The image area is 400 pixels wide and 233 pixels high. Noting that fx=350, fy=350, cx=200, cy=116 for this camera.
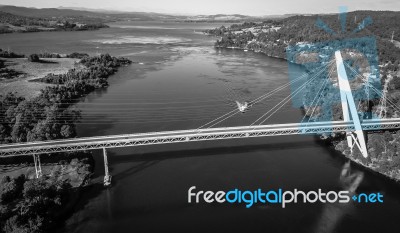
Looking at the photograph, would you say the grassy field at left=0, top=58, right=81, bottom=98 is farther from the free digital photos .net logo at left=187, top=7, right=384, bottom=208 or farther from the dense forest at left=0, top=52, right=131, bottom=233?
the free digital photos .net logo at left=187, top=7, right=384, bottom=208

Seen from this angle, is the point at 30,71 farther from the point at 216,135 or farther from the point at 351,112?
the point at 351,112

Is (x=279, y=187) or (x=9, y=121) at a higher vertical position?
(x=9, y=121)

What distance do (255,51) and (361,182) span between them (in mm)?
53557

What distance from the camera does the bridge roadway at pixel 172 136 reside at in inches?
712

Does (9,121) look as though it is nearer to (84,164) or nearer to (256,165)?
(84,164)

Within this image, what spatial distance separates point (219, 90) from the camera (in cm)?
3606

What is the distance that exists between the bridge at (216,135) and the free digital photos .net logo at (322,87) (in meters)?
3.12

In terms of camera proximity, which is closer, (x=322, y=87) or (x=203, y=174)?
(x=203, y=174)

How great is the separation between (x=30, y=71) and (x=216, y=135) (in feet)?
109

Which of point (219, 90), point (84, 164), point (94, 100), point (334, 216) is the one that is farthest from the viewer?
point (219, 90)

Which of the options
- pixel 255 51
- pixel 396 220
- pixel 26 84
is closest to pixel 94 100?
pixel 26 84

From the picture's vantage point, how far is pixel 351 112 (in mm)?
20594

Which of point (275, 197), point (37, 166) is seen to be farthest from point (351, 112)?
point (37, 166)

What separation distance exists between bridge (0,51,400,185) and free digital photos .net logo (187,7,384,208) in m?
3.12
